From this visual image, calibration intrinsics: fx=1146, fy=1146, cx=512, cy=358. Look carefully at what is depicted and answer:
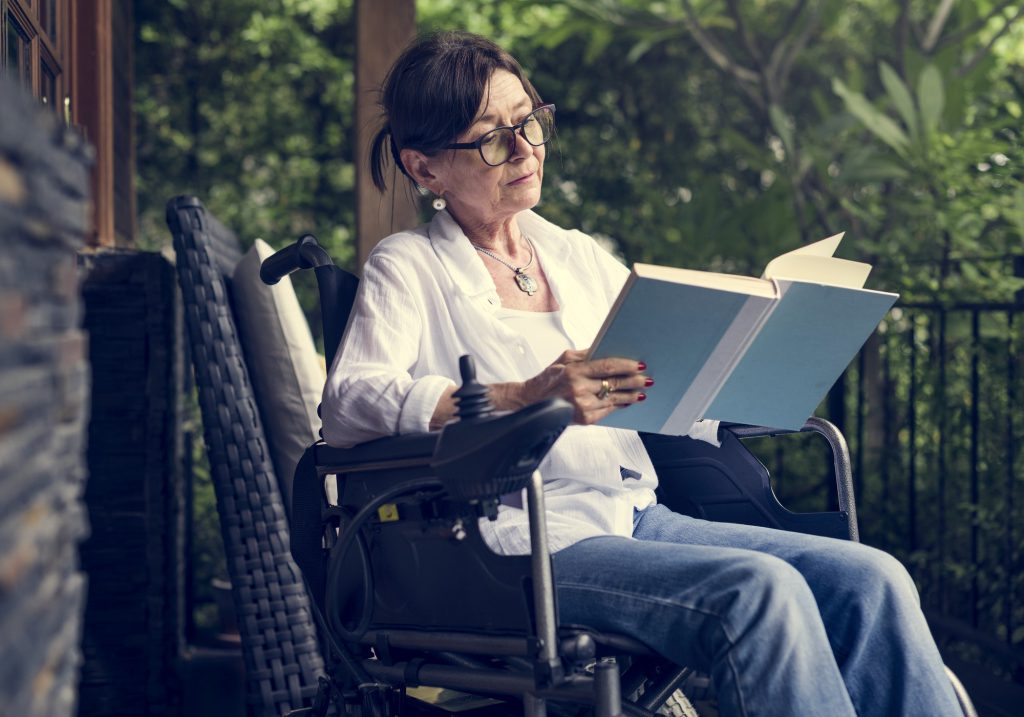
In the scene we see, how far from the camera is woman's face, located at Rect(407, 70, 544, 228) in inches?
72.3

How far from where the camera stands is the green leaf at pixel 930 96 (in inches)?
135

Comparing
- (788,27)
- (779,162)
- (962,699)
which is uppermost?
(788,27)

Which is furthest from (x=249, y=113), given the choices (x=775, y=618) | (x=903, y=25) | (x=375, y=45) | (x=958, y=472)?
(x=775, y=618)

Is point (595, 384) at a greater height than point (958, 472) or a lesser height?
greater

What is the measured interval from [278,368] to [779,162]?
2681 millimetres

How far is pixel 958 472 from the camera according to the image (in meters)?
3.42

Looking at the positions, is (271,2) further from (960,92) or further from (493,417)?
(493,417)

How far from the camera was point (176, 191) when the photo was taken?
5.84 meters

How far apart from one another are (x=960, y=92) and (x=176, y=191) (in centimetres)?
382

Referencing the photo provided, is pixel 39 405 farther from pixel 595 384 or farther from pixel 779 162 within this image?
pixel 779 162

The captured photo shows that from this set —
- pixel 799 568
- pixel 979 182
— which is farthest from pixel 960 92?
pixel 799 568

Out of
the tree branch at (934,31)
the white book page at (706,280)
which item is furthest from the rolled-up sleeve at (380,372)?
the tree branch at (934,31)

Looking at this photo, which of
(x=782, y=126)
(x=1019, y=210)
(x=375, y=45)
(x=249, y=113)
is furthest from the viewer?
(x=249, y=113)

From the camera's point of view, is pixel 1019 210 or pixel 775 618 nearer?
pixel 775 618
